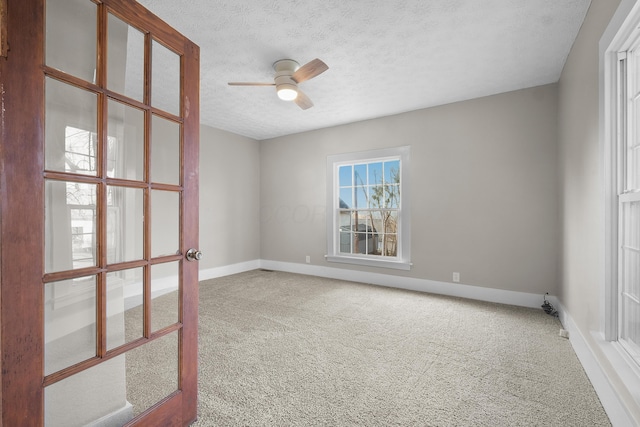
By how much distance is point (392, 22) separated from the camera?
2.25 meters

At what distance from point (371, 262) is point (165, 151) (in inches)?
142

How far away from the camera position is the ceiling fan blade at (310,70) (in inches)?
97.3

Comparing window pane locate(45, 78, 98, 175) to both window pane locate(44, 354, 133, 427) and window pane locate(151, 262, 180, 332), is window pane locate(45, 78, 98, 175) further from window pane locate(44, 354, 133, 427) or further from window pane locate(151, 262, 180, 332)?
window pane locate(44, 354, 133, 427)

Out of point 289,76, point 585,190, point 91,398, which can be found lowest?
point 91,398

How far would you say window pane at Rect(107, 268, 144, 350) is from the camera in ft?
4.10

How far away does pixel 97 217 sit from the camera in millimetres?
1194

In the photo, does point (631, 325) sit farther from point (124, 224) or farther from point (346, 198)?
point (346, 198)

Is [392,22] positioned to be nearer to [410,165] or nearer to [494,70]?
[494,70]

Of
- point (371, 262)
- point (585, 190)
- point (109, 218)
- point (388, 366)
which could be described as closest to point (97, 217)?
point (109, 218)

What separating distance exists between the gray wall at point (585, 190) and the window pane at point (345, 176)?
108 inches

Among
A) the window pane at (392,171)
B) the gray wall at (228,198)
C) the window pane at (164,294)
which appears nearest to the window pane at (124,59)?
the window pane at (164,294)

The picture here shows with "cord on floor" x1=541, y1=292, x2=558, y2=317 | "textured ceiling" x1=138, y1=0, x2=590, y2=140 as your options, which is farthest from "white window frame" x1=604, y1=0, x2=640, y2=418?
"cord on floor" x1=541, y1=292, x2=558, y2=317

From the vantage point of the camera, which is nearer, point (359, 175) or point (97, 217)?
point (97, 217)

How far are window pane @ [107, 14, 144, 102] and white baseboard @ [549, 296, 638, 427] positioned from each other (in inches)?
107
